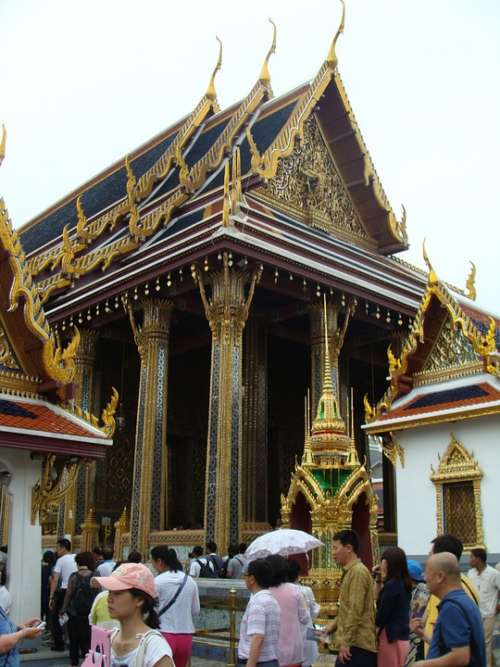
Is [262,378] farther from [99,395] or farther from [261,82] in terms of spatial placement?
[261,82]

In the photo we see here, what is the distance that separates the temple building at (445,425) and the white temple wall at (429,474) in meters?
0.01

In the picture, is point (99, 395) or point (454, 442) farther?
point (99, 395)

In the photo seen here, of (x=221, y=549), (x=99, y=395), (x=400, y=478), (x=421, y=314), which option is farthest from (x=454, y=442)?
(x=99, y=395)

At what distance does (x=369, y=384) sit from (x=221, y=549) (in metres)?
9.94

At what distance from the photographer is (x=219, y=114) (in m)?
20.8

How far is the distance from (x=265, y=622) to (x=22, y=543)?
4797mm

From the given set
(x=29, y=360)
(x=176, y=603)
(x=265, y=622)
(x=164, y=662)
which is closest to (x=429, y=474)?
(x=29, y=360)

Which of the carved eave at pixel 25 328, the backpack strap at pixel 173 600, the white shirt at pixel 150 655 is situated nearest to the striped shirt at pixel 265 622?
the backpack strap at pixel 173 600

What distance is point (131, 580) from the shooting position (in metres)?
3.00

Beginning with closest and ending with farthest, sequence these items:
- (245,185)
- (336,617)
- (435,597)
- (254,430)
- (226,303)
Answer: (435,597) < (336,617) < (226,303) < (245,185) < (254,430)

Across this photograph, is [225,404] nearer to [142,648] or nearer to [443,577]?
[443,577]

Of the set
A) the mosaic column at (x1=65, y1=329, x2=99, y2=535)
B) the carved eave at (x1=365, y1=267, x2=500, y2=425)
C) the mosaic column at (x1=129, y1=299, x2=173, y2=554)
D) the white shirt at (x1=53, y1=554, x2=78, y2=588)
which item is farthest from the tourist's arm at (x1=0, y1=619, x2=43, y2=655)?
the mosaic column at (x1=65, y1=329, x2=99, y2=535)

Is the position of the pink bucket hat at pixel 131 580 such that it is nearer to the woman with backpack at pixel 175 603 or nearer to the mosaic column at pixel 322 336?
the woman with backpack at pixel 175 603

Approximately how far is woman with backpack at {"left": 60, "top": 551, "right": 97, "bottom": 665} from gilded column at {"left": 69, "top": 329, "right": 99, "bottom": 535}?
8.66 meters
